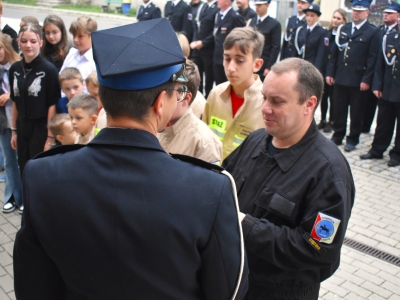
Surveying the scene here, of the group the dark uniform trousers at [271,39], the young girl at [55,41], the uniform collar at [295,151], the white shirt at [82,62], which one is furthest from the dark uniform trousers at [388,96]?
the uniform collar at [295,151]

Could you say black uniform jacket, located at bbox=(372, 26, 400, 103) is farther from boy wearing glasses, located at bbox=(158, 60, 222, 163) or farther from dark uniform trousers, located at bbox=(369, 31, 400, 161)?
boy wearing glasses, located at bbox=(158, 60, 222, 163)

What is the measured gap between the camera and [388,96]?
21.0 feet

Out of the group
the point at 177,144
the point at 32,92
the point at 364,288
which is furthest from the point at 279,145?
the point at 32,92

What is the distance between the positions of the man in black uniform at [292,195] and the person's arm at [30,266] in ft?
2.84

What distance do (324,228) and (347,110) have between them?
5.63m

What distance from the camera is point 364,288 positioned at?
3.76 meters

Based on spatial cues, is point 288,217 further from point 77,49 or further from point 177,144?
point 77,49

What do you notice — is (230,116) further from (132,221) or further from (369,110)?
(369,110)

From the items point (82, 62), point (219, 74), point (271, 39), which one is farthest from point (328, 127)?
point (82, 62)

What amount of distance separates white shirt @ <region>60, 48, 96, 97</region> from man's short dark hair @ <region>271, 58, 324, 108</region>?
3.38m

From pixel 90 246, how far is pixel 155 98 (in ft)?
1.55

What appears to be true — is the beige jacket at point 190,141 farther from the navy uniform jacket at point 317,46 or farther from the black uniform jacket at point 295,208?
the navy uniform jacket at point 317,46

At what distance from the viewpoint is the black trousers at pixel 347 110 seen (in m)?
6.95


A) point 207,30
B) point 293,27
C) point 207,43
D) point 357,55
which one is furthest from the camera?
point 207,30
